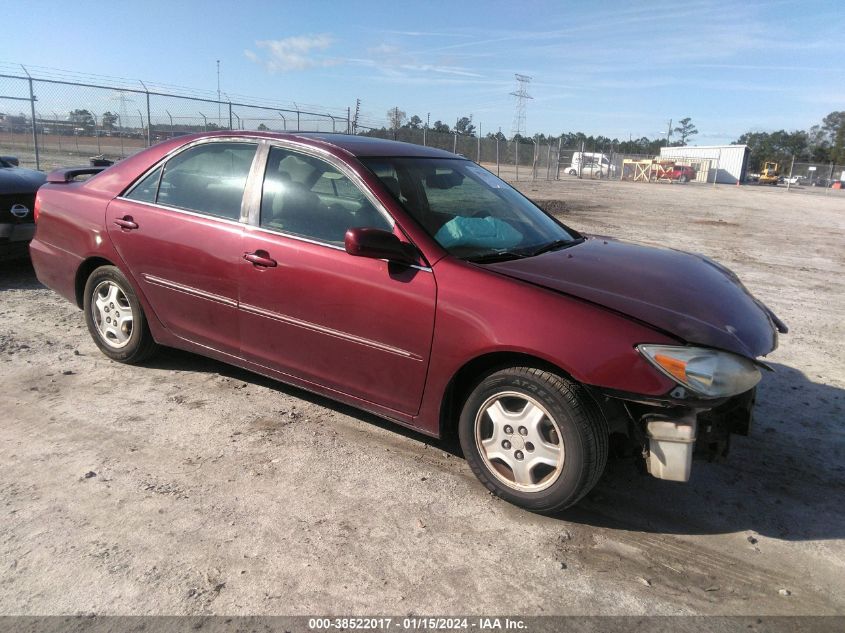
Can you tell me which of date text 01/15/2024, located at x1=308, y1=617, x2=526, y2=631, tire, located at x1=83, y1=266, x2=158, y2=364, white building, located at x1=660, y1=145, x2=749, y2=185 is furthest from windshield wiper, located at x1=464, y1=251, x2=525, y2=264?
white building, located at x1=660, y1=145, x2=749, y2=185

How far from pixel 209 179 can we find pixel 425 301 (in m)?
1.82

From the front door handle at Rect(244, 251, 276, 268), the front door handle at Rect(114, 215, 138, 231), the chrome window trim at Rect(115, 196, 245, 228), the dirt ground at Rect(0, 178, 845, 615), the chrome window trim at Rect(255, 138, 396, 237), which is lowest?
the dirt ground at Rect(0, 178, 845, 615)

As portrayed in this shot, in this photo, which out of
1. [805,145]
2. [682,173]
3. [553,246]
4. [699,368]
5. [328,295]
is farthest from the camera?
[805,145]

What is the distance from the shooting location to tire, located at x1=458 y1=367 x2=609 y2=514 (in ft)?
8.99

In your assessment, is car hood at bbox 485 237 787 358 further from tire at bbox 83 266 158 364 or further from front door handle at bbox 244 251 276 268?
tire at bbox 83 266 158 364

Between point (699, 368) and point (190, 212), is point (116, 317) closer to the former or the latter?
point (190, 212)

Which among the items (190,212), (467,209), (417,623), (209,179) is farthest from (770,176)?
(417,623)

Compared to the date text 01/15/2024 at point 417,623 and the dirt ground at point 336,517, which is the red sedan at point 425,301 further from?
the date text 01/15/2024 at point 417,623

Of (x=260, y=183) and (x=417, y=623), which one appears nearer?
(x=417, y=623)

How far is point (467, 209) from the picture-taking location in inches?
147

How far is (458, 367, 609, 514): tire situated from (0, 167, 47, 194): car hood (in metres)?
5.74

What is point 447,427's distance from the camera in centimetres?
322

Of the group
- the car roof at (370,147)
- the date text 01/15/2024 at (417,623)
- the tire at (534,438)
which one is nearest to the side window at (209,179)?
the car roof at (370,147)

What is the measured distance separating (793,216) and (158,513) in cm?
2170
